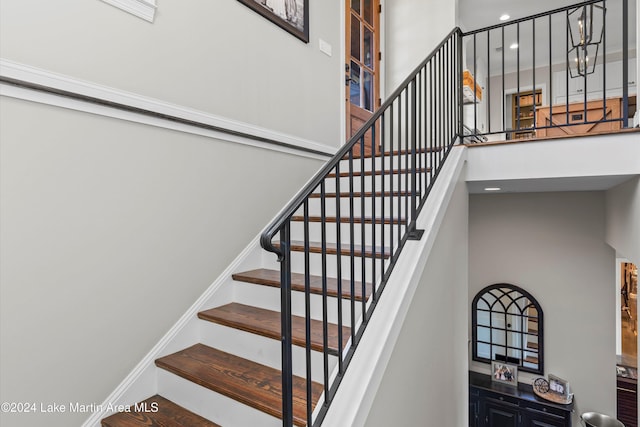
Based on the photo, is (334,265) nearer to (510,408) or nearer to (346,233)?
(346,233)

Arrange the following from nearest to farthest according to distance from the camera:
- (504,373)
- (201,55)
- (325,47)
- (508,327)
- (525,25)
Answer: (201,55)
(325,47)
(504,373)
(508,327)
(525,25)

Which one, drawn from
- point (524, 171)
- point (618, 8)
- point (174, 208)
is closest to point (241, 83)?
point (174, 208)

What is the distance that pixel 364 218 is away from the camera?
156 cm

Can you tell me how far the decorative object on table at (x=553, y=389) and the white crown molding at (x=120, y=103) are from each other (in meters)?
4.21

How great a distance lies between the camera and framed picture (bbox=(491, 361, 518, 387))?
177 inches

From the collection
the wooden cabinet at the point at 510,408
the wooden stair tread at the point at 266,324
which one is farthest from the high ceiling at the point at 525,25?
the wooden stair tread at the point at 266,324

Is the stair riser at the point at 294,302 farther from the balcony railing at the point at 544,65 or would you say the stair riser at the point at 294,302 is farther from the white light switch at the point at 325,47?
the balcony railing at the point at 544,65

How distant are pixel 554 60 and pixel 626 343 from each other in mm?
5284

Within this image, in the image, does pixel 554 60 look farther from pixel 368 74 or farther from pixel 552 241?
pixel 368 74

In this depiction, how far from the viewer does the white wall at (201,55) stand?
149cm

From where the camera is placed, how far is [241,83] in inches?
92.0

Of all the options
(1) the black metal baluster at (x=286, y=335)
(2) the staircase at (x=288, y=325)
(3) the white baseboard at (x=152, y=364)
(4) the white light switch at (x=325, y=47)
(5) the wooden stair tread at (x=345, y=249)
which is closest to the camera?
(1) the black metal baluster at (x=286, y=335)

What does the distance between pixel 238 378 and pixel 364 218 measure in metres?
0.88

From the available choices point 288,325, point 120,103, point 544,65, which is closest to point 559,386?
point 288,325
